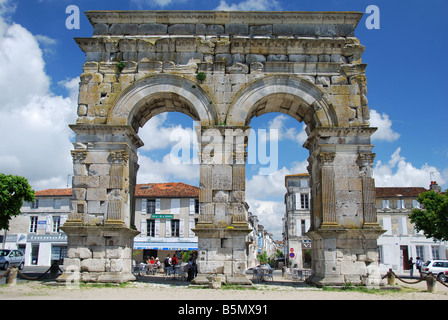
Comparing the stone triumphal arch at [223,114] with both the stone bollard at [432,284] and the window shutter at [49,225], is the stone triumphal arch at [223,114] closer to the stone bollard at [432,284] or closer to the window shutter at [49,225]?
the stone bollard at [432,284]

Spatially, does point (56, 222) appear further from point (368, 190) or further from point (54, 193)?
point (368, 190)

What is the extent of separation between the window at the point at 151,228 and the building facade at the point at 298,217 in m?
12.5

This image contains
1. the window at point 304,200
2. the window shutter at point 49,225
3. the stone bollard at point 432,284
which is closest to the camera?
the stone bollard at point 432,284

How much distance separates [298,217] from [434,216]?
617 inches

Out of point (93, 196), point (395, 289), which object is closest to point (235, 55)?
point (93, 196)

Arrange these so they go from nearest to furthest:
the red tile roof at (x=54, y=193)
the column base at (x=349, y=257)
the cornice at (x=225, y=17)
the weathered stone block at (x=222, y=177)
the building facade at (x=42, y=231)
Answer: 1. the column base at (x=349, y=257)
2. the weathered stone block at (x=222, y=177)
3. the cornice at (x=225, y=17)
4. the building facade at (x=42, y=231)
5. the red tile roof at (x=54, y=193)

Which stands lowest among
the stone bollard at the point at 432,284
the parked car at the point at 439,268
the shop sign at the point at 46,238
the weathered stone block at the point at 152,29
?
the parked car at the point at 439,268

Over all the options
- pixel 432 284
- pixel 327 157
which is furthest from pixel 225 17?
pixel 432 284

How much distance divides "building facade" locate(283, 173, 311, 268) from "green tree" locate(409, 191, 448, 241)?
44.8 ft

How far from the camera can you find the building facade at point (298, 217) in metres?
38.3

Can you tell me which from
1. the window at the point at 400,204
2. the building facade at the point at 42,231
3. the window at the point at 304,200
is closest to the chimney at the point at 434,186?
the window at the point at 400,204

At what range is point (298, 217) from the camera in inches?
1523

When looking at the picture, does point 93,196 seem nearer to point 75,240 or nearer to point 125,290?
point 75,240

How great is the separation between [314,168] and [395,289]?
181 inches
